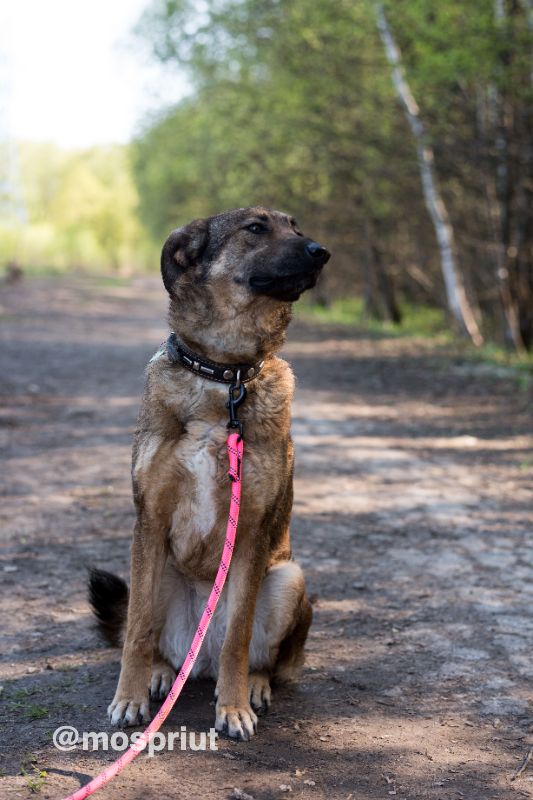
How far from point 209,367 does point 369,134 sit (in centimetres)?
1829

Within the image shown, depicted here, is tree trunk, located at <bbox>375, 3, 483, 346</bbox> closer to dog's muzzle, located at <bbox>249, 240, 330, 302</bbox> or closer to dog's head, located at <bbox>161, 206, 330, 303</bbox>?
dog's head, located at <bbox>161, 206, 330, 303</bbox>

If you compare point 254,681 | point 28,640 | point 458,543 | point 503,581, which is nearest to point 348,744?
point 254,681

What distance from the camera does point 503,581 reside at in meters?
5.39

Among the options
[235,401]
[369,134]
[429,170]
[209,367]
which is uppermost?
[369,134]

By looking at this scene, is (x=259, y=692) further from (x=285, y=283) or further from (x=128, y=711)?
(x=285, y=283)

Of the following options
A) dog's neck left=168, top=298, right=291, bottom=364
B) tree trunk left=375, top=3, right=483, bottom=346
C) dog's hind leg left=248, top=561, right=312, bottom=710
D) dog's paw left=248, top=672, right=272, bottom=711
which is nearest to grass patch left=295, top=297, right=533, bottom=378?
dog's neck left=168, top=298, right=291, bottom=364

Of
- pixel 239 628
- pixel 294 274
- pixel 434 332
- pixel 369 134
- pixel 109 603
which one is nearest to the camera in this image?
pixel 239 628

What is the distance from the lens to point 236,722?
3480mm

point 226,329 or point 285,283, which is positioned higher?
point 285,283

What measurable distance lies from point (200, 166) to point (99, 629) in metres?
28.6

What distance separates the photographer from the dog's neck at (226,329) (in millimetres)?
3781

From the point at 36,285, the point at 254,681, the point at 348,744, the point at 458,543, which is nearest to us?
the point at 348,744

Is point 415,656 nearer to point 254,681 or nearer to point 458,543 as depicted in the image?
point 254,681

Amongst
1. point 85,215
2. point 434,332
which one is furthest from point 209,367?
point 85,215
